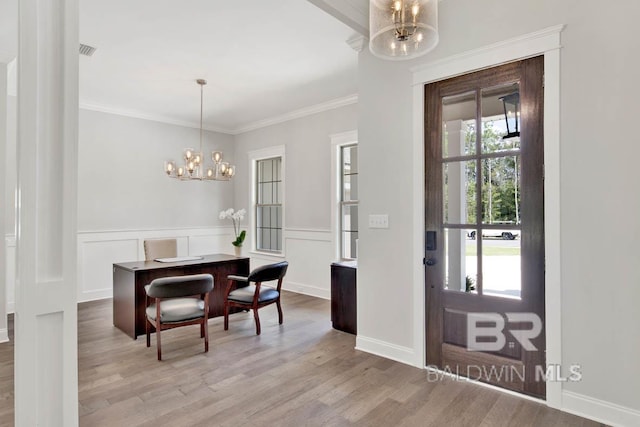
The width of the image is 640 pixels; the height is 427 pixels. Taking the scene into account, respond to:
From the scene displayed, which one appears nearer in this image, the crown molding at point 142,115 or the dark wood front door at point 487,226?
the dark wood front door at point 487,226

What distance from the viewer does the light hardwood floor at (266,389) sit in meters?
2.19

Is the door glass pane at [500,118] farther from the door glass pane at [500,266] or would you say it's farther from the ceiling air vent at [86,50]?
the ceiling air vent at [86,50]

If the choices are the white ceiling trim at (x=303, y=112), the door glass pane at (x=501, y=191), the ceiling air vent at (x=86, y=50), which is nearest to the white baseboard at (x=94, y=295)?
the ceiling air vent at (x=86, y=50)

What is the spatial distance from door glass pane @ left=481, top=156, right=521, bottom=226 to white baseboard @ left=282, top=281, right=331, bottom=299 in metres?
3.19

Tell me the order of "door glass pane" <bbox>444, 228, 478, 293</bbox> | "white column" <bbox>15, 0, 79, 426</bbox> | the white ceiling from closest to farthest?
"white column" <bbox>15, 0, 79, 426</bbox>
"door glass pane" <bbox>444, 228, 478, 293</bbox>
the white ceiling

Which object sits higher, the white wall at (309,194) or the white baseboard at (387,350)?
the white wall at (309,194)

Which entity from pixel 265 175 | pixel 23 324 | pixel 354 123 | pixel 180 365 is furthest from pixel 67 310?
pixel 265 175

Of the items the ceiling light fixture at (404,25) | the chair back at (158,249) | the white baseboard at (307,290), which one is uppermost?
the ceiling light fixture at (404,25)

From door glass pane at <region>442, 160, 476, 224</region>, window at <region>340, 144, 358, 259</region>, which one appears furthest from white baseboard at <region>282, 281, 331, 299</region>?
door glass pane at <region>442, 160, 476, 224</region>

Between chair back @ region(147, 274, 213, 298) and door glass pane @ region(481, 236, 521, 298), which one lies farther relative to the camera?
chair back @ region(147, 274, 213, 298)

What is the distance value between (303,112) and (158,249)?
9.61ft

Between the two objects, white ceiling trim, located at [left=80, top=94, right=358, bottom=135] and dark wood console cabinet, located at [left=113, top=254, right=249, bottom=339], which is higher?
white ceiling trim, located at [left=80, top=94, right=358, bottom=135]

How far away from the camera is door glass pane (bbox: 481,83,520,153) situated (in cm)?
249

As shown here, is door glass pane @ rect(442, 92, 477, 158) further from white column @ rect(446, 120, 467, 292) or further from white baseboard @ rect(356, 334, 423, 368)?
white baseboard @ rect(356, 334, 423, 368)
